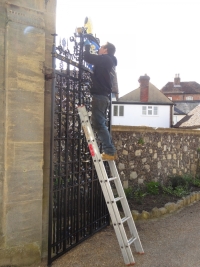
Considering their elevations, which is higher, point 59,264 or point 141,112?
point 141,112

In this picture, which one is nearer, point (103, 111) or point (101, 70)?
point (101, 70)

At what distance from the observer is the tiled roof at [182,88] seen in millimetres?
58594

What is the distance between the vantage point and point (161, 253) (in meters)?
4.61

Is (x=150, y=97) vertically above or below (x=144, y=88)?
below

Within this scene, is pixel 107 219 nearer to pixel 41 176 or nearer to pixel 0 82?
pixel 41 176

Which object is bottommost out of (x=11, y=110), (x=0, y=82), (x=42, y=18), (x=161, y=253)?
(x=161, y=253)

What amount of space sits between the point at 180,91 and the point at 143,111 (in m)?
29.2

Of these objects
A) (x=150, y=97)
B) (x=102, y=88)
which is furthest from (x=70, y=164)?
(x=150, y=97)

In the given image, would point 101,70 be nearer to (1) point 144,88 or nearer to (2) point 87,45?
(2) point 87,45

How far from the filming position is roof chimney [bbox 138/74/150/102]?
3142 centimetres

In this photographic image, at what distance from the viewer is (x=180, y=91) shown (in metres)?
58.2

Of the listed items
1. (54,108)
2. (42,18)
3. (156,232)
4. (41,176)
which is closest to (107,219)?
(156,232)

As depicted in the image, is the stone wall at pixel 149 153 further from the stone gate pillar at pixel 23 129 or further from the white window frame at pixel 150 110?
the white window frame at pixel 150 110

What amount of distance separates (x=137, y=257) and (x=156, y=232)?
128cm
